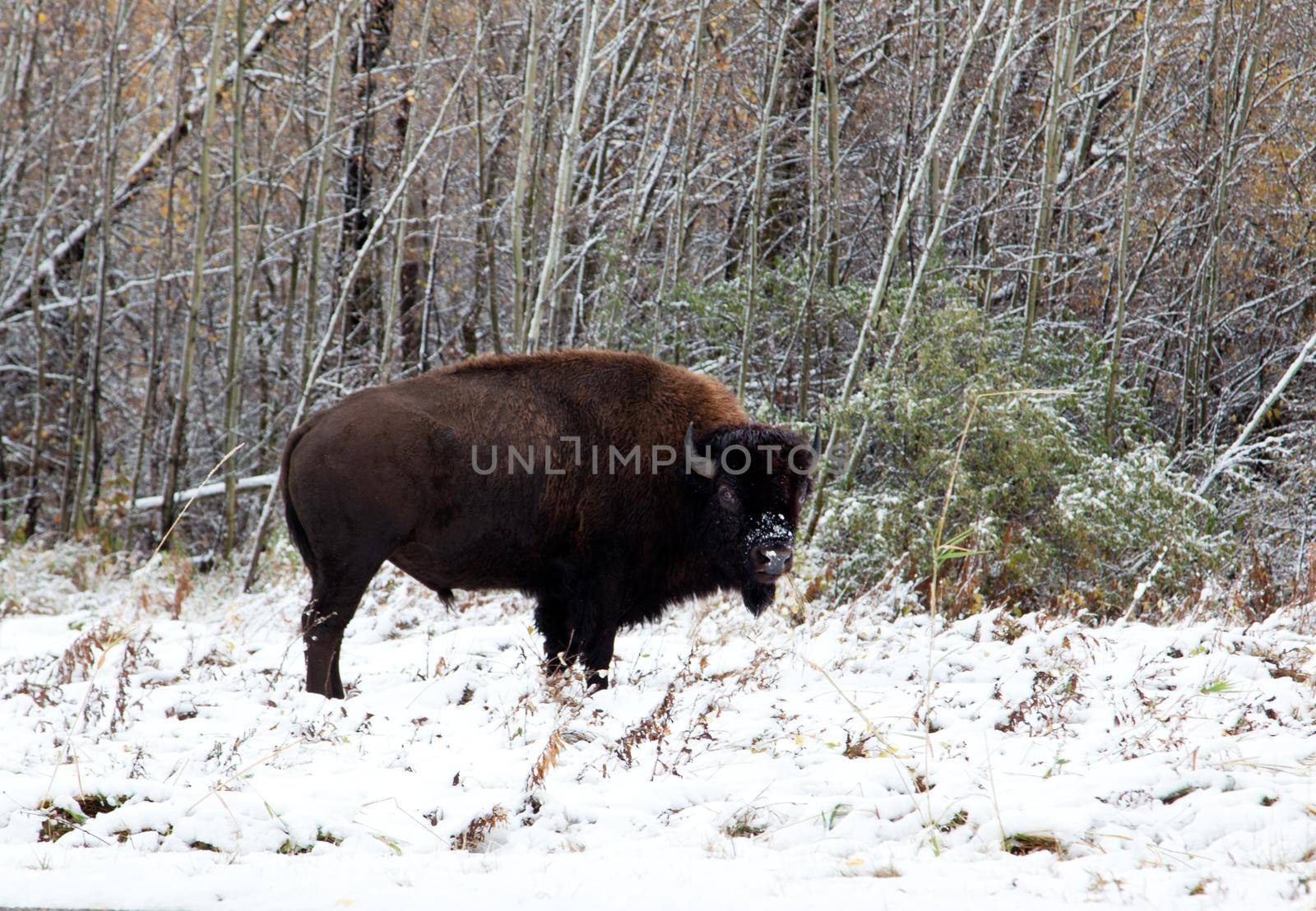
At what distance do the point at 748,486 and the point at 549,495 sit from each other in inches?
45.2

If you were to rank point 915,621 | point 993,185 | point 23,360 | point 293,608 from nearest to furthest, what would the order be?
point 915,621 → point 293,608 → point 993,185 → point 23,360

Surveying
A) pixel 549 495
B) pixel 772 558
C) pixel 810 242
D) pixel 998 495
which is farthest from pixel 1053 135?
pixel 549 495

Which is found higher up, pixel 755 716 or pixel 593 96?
pixel 593 96

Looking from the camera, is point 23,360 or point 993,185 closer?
point 993,185

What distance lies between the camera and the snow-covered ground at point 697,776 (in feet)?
10.7

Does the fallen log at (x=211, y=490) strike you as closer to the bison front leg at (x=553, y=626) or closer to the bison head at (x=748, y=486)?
the bison front leg at (x=553, y=626)

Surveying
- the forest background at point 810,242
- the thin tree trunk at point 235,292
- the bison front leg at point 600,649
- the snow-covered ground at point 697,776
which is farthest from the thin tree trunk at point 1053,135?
the thin tree trunk at point 235,292

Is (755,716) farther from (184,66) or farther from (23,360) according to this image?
(23,360)

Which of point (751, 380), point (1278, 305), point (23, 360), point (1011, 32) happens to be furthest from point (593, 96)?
point (23, 360)

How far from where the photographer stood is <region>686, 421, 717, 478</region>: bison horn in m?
6.21

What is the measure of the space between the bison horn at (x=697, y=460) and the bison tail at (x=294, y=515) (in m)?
2.15

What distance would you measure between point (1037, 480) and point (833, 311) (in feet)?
8.88

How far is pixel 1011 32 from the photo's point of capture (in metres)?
9.02

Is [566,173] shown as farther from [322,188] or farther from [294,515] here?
[294,515]
